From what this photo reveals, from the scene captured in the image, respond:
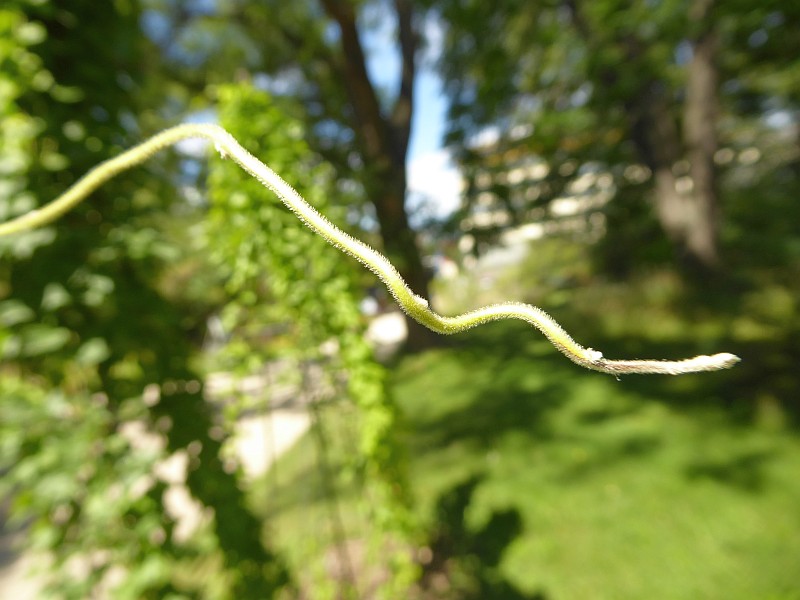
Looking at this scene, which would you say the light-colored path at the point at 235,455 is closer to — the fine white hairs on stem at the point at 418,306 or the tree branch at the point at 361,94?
the fine white hairs on stem at the point at 418,306

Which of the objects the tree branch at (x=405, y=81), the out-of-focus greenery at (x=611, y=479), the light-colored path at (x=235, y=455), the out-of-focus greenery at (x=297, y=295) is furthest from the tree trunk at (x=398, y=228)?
the out-of-focus greenery at (x=297, y=295)

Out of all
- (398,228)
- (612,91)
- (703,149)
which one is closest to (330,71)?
(398,228)

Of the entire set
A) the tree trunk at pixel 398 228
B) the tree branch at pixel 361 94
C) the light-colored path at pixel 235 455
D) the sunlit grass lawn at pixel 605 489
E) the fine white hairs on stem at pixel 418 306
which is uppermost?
the tree branch at pixel 361 94

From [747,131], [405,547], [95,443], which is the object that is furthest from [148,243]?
[747,131]

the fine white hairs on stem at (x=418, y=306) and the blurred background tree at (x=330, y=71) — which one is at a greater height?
the blurred background tree at (x=330, y=71)

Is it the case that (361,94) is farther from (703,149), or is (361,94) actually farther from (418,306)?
(418,306)

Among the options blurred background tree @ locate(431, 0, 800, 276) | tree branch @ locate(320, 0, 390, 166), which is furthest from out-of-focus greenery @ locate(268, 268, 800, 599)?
tree branch @ locate(320, 0, 390, 166)

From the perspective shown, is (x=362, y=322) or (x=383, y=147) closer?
(x=362, y=322)

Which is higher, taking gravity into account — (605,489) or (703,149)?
(703,149)

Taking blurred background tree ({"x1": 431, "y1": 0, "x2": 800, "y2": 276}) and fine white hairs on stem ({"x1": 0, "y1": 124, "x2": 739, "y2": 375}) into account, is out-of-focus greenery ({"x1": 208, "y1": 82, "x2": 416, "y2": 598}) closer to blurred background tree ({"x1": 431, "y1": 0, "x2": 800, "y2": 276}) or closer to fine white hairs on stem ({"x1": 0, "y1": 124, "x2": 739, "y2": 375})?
fine white hairs on stem ({"x1": 0, "y1": 124, "x2": 739, "y2": 375})
